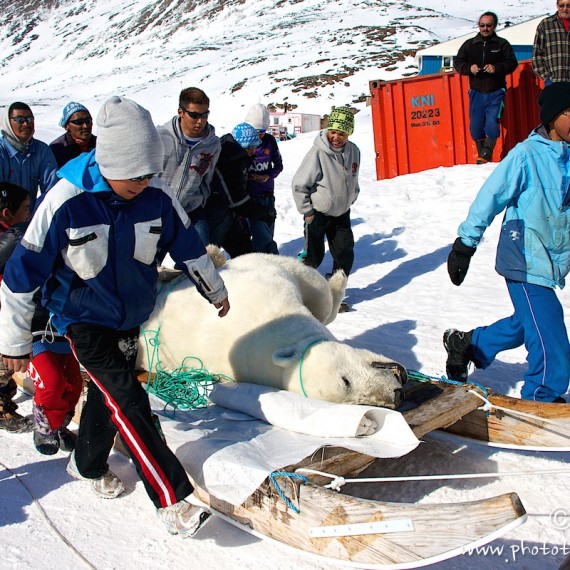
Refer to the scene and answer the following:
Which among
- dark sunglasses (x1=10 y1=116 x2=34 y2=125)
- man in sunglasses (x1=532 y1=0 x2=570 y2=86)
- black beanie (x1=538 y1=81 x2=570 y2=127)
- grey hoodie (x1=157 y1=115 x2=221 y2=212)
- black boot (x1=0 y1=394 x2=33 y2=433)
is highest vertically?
man in sunglasses (x1=532 y1=0 x2=570 y2=86)

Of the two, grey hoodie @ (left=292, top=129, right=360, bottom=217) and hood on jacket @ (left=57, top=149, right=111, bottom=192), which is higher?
hood on jacket @ (left=57, top=149, right=111, bottom=192)

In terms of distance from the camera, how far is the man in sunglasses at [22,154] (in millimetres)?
4875

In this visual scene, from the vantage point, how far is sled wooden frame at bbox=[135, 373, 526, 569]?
79.4 inches

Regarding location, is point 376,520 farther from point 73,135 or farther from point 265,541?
point 73,135

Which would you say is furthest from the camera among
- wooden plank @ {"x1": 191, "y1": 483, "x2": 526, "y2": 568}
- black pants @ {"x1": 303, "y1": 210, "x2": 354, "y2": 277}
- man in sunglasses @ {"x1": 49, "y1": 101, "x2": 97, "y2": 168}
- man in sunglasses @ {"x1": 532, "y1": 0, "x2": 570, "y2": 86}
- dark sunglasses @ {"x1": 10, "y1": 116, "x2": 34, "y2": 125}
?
man in sunglasses @ {"x1": 532, "y1": 0, "x2": 570, "y2": 86}

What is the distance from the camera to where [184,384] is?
3.64 m

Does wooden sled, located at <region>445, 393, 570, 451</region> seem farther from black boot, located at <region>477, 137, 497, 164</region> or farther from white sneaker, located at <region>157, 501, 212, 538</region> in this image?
black boot, located at <region>477, 137, 497, 164</region>

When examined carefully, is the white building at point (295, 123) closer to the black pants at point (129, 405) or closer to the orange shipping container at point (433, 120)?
the orange shipping container at point (433, 120)

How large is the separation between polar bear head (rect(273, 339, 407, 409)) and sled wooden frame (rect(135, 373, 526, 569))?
48 cm

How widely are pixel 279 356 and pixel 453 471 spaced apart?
1034mm

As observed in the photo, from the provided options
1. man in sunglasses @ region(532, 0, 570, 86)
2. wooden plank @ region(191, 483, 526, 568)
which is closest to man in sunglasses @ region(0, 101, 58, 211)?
wooden plank @ region(191, 483, 526, 568)

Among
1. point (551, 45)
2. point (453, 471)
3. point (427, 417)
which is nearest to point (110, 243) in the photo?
point (427, 417)

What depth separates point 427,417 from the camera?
2.93 metres

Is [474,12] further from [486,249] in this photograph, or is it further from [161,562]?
[161,562]
